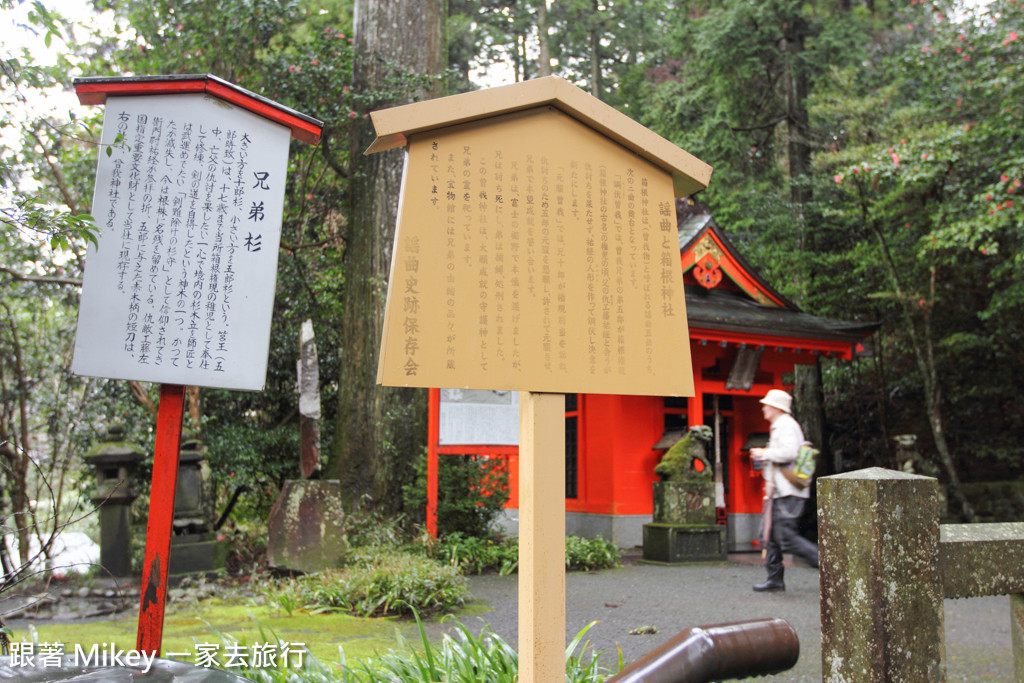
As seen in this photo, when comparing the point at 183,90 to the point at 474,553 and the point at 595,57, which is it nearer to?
the point at 474,553

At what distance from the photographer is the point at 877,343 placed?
15219mm

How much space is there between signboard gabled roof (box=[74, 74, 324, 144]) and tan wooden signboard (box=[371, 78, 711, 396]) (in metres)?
1.67

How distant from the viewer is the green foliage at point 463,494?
8.62 m

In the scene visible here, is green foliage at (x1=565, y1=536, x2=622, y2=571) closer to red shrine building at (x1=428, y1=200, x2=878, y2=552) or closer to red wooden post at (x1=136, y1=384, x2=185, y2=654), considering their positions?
red shrine building at (x1=428, y1=200, x2=878, y2=552)

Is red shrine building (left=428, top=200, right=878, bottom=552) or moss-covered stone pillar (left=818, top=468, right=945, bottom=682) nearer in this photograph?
moss-covered stone pillar (left=818, top=468, right=945, bottom=682)

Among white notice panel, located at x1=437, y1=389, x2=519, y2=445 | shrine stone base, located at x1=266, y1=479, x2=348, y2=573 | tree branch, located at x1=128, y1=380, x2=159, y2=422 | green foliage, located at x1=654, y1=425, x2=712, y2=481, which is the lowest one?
shrine stone base, located at x1=266, y1=479, x2=348, y2=573

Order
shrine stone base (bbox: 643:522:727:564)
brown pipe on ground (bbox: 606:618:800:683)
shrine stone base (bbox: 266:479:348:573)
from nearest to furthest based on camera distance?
brown pipe on ground (bbox: 606:618:800:683), shrine stone base (bbox: 266:479:348:573), shrine stone base (bbox: 643:522:727:564)

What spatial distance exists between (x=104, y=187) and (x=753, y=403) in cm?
1068

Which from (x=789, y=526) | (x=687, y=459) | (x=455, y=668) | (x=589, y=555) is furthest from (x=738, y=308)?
(x=455, y=668)

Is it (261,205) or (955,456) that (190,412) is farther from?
(955,456)

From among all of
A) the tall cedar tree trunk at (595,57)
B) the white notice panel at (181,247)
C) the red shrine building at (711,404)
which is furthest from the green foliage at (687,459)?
the tall cedar tree trunk at (595,57)

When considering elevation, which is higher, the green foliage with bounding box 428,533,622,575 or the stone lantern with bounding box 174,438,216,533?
the stone lantern with bounding box 174,438,216,533

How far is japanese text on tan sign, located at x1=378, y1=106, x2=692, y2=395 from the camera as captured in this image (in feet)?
8.68

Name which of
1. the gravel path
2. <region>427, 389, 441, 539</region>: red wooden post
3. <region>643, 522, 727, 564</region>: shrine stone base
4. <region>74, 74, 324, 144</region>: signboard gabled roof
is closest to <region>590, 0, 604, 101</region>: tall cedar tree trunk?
<region>643, 522, 727, 564</region>: shrine stone base
